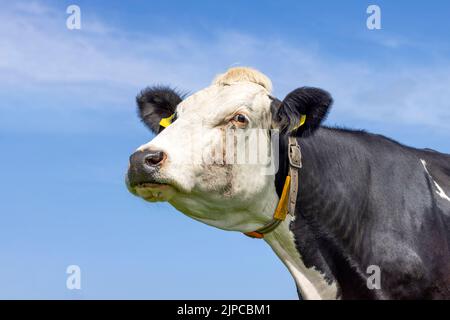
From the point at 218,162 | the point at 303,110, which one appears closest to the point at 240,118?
the point at 218,162

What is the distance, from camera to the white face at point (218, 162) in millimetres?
8023

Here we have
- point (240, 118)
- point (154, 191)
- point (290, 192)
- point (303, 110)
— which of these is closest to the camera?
point (154, 191)

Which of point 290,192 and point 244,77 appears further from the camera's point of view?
point 244,77

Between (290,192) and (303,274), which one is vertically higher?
(290,192)

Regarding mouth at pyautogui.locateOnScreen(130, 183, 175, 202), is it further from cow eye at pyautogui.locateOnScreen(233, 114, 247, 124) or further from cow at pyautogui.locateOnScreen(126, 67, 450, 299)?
cow eye at pyautogui.locateOnScreen(233, 114, 247, 124)

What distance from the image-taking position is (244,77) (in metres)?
9.16

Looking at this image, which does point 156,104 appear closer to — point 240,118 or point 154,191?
point 240,118

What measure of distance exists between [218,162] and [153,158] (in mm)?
769

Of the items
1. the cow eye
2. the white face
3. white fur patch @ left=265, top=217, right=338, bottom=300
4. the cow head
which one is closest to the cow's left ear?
the cow head

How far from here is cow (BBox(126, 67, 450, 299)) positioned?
8344mm

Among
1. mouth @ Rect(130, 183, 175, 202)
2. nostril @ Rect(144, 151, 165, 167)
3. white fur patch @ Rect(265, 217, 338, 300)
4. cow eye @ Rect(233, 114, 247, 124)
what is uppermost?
cow eye @ Rect(233, 114, 247, 124)

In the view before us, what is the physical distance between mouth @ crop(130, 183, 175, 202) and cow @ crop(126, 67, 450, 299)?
1 centimetres

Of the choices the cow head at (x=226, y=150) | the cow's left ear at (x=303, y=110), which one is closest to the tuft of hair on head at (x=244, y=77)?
the cow head at (x=226, y=150)

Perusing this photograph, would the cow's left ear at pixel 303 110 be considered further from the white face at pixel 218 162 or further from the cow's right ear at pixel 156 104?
the cow's right ear at pixel 156 104
